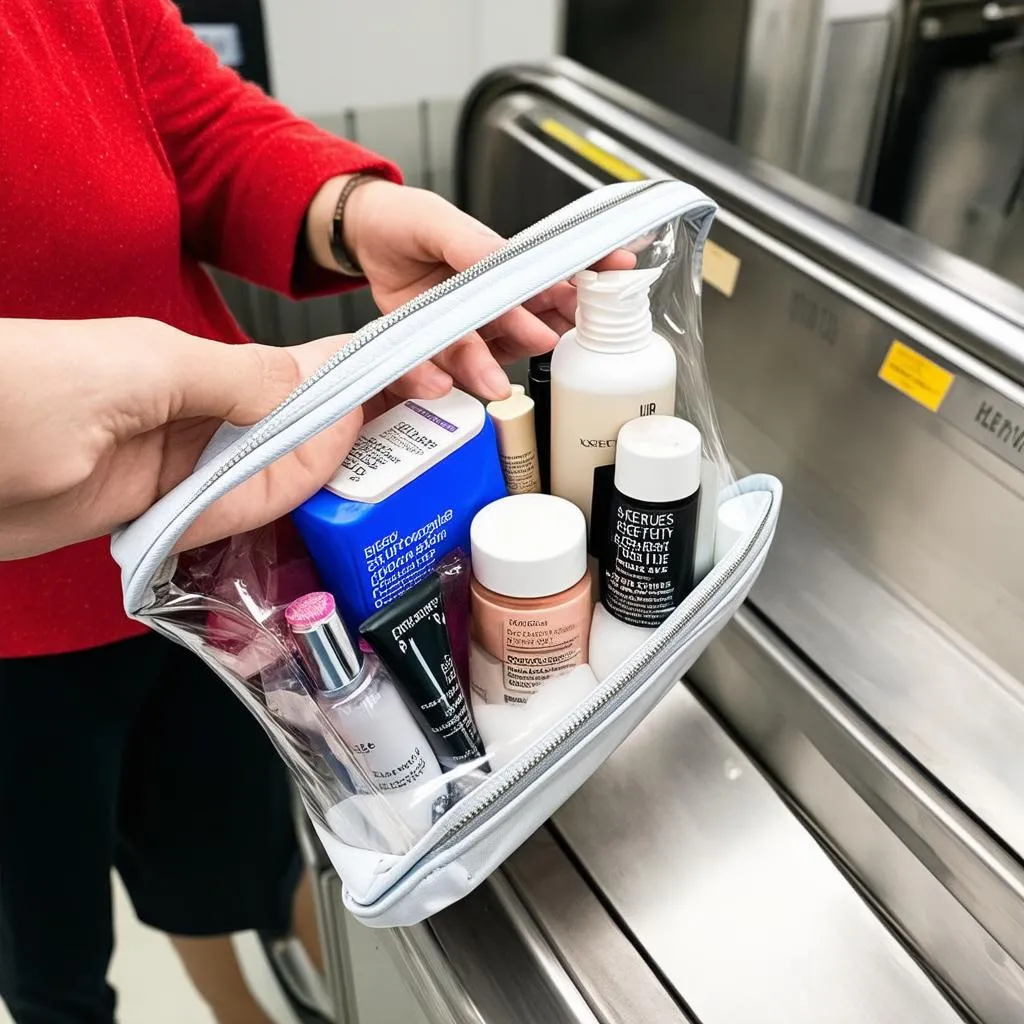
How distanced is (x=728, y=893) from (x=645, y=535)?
206mm

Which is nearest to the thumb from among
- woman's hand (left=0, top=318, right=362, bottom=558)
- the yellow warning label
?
woman's hand (left=0, top=318, right=362, bottom=558)

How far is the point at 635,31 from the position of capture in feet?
3.78

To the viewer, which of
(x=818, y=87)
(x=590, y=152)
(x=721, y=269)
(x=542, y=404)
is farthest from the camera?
(x=818, y=87)

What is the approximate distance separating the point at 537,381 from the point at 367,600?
124 mm

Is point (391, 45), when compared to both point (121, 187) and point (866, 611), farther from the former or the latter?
point (866, 611)

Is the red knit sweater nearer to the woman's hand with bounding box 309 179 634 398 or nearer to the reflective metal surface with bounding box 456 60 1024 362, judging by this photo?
the woman's hand with bounding box 309 179 634 398

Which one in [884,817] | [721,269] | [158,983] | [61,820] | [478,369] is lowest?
[158,983]

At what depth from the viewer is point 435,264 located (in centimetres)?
49

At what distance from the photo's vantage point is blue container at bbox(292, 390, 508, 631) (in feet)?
1.11

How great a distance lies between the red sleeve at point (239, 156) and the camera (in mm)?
514

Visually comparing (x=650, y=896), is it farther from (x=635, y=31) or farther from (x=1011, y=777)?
(x=635, y=31)

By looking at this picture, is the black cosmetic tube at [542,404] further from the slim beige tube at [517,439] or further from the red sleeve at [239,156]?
the red sleeve at [239,156]

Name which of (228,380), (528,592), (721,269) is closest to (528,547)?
(528,592)

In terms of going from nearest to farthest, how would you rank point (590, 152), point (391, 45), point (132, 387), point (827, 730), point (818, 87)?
point (132, 387)
point (827, 730)
point (590, 152)
point (818, 87)
point (391, 45)
